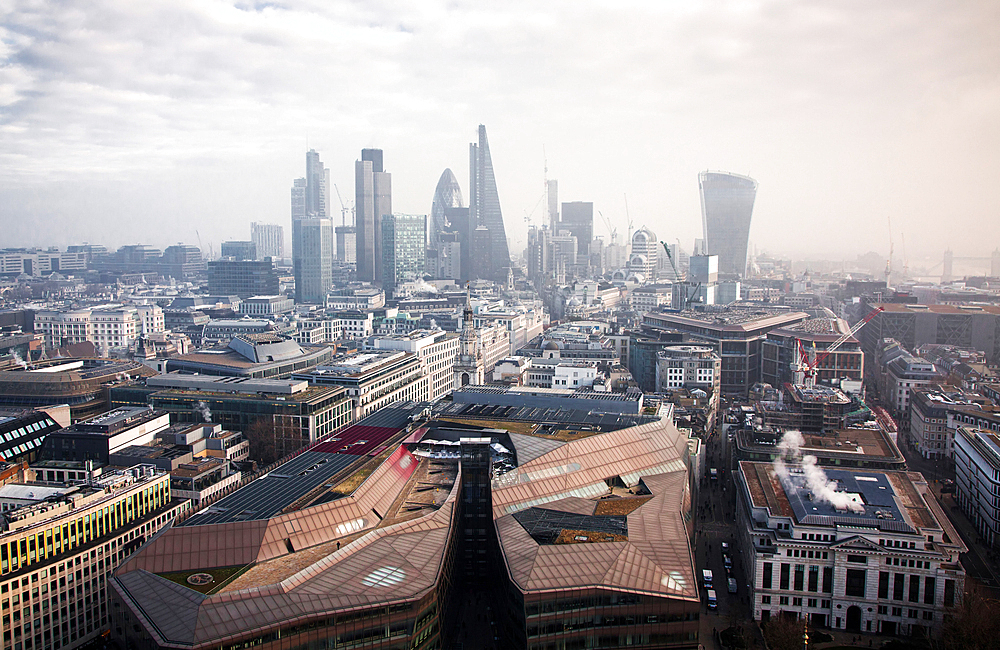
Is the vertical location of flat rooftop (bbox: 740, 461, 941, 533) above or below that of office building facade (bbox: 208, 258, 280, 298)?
below

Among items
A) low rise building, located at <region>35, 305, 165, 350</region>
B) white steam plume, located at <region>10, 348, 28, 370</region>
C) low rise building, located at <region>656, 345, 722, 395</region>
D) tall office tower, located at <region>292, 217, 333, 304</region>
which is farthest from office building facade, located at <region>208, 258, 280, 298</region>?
low rise building, located at <region>656, 345, 722, 395</region>

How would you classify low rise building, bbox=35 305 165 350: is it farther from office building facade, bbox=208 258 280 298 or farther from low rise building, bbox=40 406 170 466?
low rise building, bbox=40 406 170 466

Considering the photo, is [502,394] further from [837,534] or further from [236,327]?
[236,327]

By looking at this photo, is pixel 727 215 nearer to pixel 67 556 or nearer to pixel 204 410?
pixel 204 410

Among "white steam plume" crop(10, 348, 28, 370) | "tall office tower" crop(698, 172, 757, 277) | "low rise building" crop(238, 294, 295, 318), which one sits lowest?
"white steam plume" crop(10, 348, 28, 370)

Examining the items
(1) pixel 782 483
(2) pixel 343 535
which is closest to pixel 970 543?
(1) pixel 782 483

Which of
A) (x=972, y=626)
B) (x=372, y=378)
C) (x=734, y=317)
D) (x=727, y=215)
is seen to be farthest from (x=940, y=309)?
(x=972, y=626)
